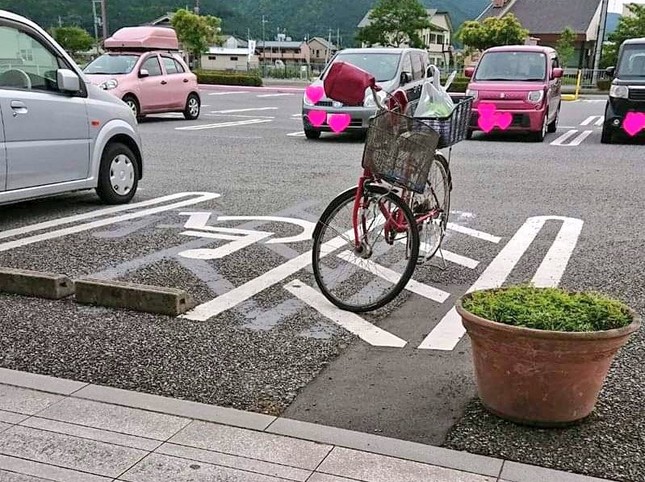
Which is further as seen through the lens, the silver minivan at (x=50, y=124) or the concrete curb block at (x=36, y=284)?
the silver minivan at (x=50, y=124)

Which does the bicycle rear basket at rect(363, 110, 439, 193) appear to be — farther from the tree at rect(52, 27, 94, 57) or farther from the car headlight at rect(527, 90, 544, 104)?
the tree at rect(52, 27, 94, 57)

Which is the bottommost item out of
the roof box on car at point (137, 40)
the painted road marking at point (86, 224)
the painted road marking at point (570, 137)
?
the painted road marking at point (86, 224)

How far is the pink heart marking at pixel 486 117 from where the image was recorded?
1294cm

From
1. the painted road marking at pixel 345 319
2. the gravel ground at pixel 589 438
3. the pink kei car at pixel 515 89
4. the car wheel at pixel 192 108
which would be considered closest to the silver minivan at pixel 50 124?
the painted road marking at pixel 345 319

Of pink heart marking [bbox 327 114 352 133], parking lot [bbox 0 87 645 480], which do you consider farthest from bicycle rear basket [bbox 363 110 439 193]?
pink heart marking [bbox 327 114 352 133]

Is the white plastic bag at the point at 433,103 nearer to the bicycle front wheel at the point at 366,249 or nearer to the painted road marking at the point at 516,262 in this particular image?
the bicycle front wheel at the point at 366,249

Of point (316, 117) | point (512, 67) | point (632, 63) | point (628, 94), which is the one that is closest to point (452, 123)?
point (316, 117)

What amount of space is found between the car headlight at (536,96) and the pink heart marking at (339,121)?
10.9 feet

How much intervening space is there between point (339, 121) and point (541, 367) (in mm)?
10313

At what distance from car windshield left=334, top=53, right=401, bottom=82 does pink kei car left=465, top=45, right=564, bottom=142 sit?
1510 millimetres

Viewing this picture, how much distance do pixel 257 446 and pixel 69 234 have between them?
12.7ft

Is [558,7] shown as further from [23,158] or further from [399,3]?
[23,158]

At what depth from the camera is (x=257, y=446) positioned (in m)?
2.66

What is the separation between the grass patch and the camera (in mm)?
2717
